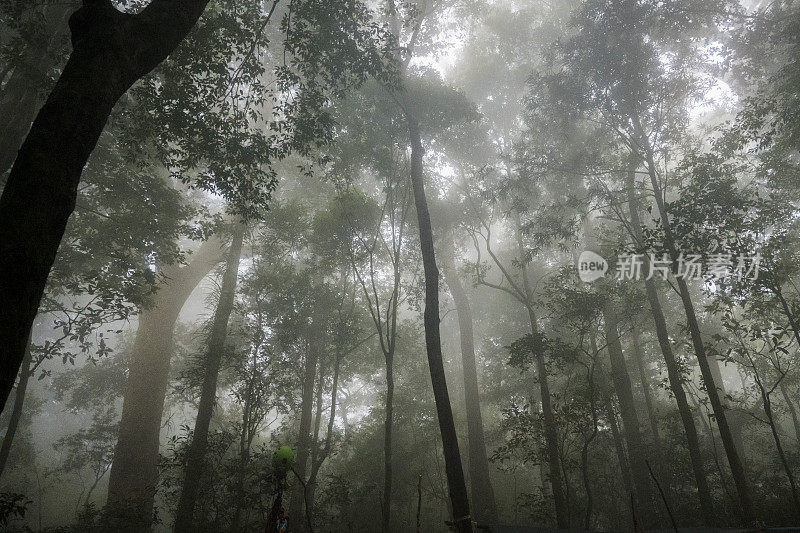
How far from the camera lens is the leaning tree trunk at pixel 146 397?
44.9ft

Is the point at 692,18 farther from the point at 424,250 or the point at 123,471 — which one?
the point at 123,471

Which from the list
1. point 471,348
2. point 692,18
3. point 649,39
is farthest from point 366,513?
point 692,18

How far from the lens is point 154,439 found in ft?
48.4

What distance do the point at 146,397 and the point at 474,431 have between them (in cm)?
1279

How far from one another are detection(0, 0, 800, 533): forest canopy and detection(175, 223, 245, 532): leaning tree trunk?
0.21ft

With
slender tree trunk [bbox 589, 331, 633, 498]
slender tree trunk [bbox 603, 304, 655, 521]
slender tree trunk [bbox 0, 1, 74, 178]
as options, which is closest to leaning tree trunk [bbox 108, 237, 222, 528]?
slender tree trunk [bbox 0, 1, 74, 178]

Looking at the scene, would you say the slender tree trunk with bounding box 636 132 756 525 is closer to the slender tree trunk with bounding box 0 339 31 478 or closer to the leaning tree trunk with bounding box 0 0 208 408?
the leaning tree trunk with bounding box 0 0 208 408

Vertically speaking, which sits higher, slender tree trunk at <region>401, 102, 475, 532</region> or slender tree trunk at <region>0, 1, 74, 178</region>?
slender tree trunk at <region>0, 1, 74, 178</region>

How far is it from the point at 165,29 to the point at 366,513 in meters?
16.5

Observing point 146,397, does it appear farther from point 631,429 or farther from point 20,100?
point 631,429

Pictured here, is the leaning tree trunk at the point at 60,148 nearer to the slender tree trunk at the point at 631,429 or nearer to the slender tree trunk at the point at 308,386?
the slender tree trunk at the point at 308,386

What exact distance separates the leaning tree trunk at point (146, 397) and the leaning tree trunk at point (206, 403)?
1.95 meters

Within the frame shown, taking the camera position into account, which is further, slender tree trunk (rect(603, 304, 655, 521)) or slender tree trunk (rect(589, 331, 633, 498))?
slender tree trunk (rect(603, 304, 655, 521))

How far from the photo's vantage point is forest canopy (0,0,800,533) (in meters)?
7.20
